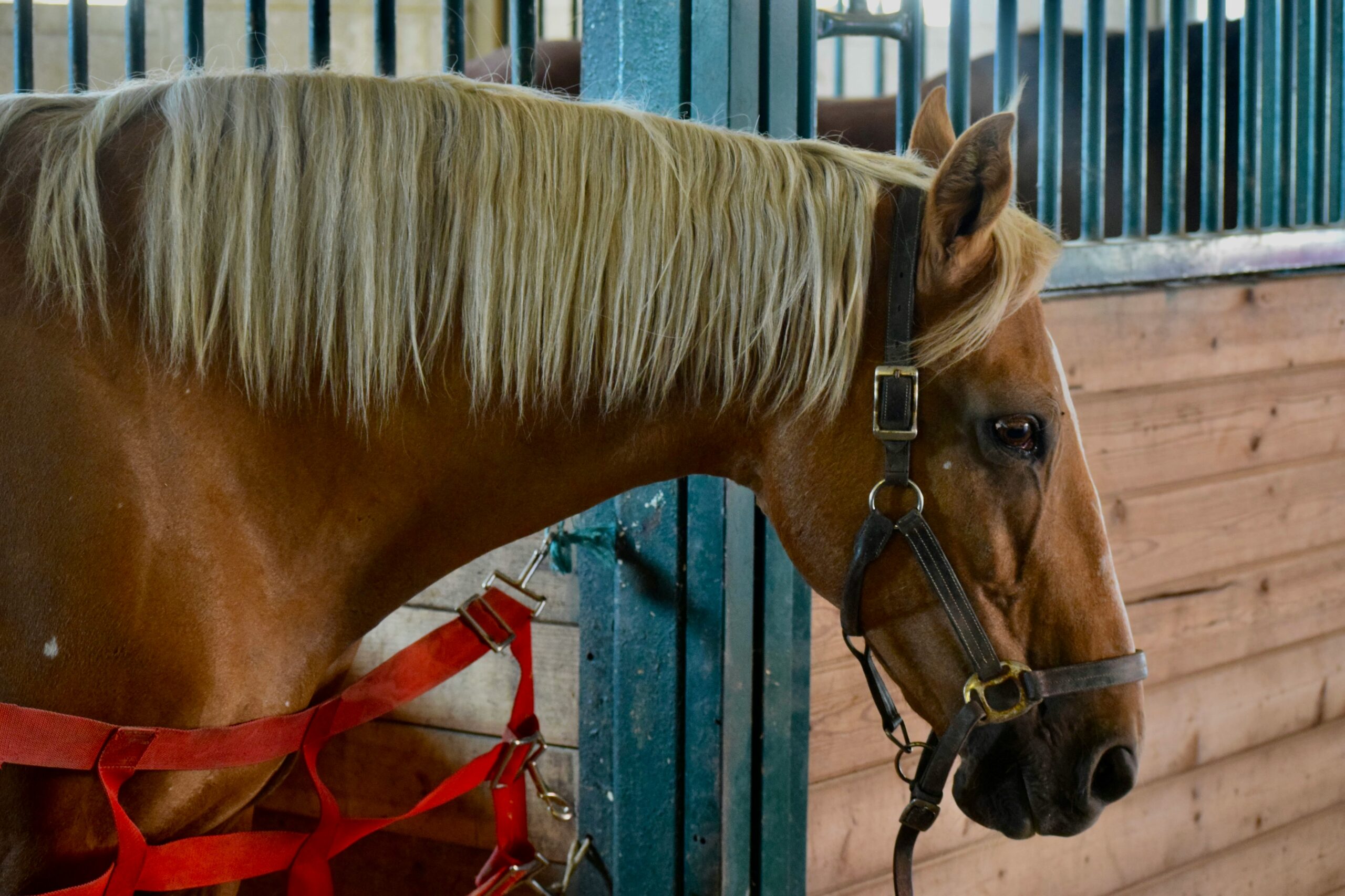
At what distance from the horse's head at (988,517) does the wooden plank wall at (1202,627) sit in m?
0.48

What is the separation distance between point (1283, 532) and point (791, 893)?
1.42 metres

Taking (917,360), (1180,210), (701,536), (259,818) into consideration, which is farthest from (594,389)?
(1180,210)

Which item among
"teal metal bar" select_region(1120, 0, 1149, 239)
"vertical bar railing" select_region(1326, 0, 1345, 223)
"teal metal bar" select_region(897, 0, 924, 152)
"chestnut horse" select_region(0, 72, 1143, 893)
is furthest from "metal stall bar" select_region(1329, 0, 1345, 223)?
"chestnut horse" select_region(0, 72, 1143, 893)

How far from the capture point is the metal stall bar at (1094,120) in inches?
71.3

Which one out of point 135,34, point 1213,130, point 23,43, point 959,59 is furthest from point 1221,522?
point 23,43

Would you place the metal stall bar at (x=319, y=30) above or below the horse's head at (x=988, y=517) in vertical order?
above

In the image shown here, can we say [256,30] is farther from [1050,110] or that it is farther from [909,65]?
[1050,110]

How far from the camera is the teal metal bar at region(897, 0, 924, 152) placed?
1.55 meters

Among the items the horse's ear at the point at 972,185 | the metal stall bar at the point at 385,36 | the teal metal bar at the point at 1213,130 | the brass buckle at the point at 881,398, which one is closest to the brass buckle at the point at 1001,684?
the brass buckle at the point at 881,398

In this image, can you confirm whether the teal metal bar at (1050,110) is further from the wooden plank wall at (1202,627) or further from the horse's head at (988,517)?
the horse's head at (988,517)

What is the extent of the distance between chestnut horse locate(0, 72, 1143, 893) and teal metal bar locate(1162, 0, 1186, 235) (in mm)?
1085

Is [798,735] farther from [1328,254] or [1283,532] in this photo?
[1328,254]

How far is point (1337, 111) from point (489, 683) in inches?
84.8

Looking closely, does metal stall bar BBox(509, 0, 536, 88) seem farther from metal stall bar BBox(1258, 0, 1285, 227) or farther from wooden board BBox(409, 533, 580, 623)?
metal stall bar BBox(1258, 0, 1285, 227)
